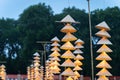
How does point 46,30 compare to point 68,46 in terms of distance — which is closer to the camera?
point 68,46

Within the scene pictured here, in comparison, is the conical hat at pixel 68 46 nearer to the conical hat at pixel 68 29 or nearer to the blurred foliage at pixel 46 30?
the conical hat at pixel 68 29

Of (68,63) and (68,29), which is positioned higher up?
(68,29)

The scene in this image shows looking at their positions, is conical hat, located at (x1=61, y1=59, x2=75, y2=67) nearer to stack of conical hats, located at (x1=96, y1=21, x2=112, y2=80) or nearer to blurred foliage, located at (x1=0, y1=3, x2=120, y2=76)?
stack of conical hats, located at (x1=96, y1=21, x2=112, y2=80)

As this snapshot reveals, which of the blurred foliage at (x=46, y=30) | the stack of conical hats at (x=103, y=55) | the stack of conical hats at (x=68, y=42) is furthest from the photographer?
the blurred foliage at (x=46, y=30)

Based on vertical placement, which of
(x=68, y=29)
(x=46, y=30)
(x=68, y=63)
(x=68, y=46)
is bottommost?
(x=68, y=63)

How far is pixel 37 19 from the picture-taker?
5188 centimetres

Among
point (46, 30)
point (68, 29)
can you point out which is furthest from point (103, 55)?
point (46, 30)

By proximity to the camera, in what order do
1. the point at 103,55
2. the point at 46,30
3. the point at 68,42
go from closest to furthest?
the point at 103,55 < the point at 68,42 < the point at 46,30

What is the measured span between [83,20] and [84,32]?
350 centimetres

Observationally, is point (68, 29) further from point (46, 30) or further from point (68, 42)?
point (46, 30)

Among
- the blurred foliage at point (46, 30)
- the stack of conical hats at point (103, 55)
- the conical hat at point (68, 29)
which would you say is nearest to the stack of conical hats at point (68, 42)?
the conical hat at point (68, 29)

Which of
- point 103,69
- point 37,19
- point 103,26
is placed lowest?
point 103,69

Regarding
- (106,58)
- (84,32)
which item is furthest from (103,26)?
(84,32)

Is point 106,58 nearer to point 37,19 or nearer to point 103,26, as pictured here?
point 103,26
